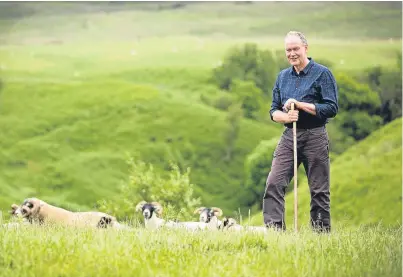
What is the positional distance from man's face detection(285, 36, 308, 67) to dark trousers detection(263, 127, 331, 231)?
977mm

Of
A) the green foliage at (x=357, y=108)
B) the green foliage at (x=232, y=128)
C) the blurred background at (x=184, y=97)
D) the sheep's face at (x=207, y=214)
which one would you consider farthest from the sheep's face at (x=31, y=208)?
the green foliage at (x=357, y=108)

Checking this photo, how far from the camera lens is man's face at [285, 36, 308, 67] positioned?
36.2 ft

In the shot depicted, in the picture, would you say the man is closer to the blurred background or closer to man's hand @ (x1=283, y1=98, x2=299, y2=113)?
man's hand @ (x1=283, y1=98, x2=299, y2=113)

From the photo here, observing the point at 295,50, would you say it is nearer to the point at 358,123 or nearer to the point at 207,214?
the point at 207,214

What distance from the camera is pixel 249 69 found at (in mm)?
153375

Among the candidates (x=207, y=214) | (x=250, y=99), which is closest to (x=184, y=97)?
(x=250, y=99)

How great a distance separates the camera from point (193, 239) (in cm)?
882

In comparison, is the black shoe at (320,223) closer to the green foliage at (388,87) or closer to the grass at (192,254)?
the grass at (192,254)

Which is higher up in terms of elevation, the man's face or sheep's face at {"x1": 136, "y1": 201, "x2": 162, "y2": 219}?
the man's face

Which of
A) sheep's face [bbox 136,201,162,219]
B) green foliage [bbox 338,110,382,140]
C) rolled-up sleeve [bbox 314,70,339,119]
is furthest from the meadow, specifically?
rolled-up sleeve [bbox 314,70,339,119]

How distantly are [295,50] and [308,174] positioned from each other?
5.72 feet

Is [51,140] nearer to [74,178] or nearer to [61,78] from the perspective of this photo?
[74,178]

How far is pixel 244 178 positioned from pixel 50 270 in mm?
106646

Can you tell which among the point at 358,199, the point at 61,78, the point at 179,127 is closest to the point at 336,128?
the point at 179,127
